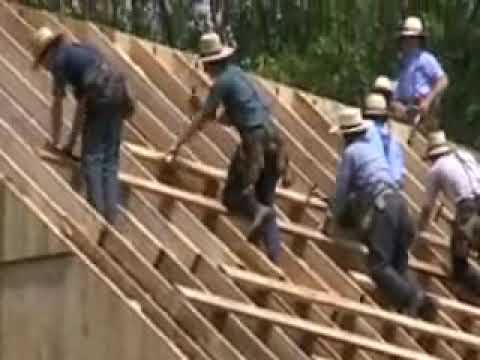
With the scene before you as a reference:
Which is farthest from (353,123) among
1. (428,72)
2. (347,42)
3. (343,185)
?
(347,42)

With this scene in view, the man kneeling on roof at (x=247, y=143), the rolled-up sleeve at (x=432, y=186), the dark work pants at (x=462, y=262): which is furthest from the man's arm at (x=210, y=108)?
the dark work pants at (x=462, y=262)

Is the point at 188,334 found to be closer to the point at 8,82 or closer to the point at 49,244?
the point at 49,244

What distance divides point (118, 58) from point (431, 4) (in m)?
13.9

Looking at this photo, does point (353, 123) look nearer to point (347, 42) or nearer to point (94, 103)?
point (94, 103)

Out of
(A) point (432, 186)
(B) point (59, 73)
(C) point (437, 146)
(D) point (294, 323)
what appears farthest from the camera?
(C) point (437, 146)

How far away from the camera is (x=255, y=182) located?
12.0m

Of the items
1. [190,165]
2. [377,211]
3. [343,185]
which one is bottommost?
A: [377,211]

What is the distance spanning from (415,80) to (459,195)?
2.42 m

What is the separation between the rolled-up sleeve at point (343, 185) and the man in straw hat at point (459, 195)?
918 millimetres

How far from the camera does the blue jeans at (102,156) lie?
11141mm

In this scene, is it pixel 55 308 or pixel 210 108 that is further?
pixel 210 108

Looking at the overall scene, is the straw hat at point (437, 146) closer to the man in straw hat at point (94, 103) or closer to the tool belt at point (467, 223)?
the tool belt at point (467, 223)

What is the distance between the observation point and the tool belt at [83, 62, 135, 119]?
11.1m

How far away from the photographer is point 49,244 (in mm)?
10422
